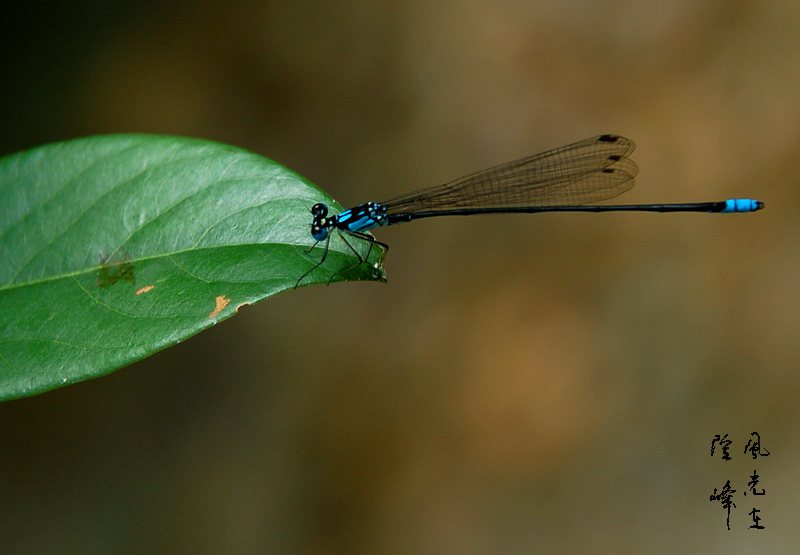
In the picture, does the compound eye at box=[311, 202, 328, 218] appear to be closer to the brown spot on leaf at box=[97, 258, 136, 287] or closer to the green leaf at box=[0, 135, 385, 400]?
the green leaf at box=[0, 135, 385, 400]

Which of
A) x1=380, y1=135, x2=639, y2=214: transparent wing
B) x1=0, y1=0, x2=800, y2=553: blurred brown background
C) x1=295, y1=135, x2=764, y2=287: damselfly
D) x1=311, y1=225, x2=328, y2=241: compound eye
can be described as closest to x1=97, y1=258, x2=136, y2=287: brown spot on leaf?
x1=311, y1=225, x2=328, y2=241: compound eye

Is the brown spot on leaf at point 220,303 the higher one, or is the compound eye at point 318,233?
the compound eye at point 318,233

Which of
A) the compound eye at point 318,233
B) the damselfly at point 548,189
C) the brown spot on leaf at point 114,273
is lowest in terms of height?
the brown spot on leaf at point 114,273

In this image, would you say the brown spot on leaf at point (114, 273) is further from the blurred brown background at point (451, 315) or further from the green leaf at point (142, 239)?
the blurred brown background at point (451, 315)

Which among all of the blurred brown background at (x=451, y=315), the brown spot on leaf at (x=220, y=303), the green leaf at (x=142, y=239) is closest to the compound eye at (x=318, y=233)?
the green leaf at (x=142, y=239)

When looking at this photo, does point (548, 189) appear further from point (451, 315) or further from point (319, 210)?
point (319, 210)

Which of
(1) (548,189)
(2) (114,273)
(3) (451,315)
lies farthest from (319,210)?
(3) (451,315)
